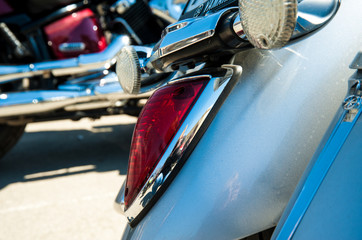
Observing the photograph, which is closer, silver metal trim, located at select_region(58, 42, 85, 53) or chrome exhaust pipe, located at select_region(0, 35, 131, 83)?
chrome exhaust pipe, located at select_region(0, 35, 131, 83)

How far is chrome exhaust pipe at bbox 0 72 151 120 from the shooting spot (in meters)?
2.89

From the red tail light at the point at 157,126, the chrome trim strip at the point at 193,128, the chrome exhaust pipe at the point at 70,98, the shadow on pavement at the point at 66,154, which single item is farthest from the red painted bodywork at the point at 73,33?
the chrome trim strip at the point at 193,128

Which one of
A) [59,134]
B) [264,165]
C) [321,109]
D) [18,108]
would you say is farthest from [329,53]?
[59,134]

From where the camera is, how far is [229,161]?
77 cm

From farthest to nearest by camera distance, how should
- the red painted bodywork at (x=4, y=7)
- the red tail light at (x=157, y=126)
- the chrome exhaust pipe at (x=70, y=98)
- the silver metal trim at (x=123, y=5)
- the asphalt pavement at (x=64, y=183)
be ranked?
the silver metal trim at (x=123, y=5) → the red painted bodywork at (x=4, y=7) → the chrome exhaust pipe at (x=70, y=98) → the asphalt pavement at (x=64, y=183) → the red tail light at (x=157, y=126)

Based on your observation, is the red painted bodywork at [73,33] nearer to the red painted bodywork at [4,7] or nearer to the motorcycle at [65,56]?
the motorcycle at [65,56]

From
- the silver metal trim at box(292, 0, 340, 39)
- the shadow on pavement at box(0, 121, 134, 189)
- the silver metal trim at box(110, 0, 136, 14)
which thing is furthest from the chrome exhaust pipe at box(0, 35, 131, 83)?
the silver metal trim at box(292, 0, 340, 39)

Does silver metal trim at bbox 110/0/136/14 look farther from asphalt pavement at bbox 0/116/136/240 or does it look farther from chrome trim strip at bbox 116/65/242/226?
chrome trim strip at bbox 116/65/242/226

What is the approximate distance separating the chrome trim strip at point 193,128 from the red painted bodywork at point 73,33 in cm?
266

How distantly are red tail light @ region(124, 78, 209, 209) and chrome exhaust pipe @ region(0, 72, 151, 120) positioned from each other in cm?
193

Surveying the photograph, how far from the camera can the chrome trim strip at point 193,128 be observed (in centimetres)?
78

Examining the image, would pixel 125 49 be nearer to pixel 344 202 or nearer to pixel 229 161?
pixel 229 161

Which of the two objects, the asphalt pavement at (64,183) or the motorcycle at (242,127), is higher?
the motorcycle at (242,127)

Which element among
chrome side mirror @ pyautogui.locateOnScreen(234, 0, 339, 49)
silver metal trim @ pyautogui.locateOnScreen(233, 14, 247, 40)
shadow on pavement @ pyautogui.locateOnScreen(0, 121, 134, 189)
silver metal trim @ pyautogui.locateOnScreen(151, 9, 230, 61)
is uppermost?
chrome side mirror @ pyautogui.locateOnScreen(234, 0, 339, 49)
